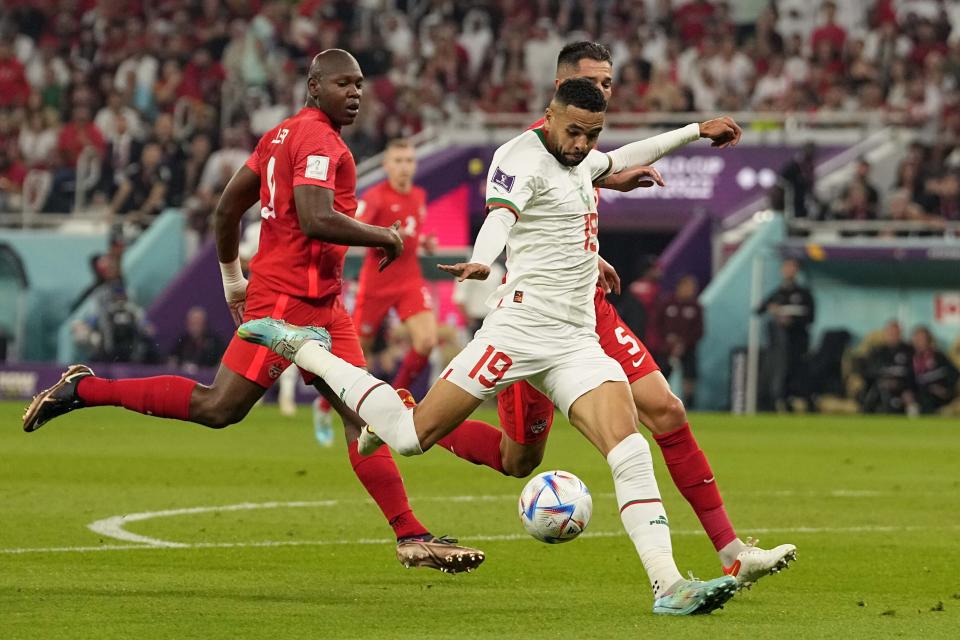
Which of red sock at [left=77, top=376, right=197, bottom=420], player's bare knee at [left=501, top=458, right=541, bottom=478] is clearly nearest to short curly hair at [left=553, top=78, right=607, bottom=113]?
player's bare knee at [left=501, top=458, right=541, bottom=478]

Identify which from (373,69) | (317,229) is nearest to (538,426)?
(317,229)

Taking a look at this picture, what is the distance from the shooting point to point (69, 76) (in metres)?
31.0

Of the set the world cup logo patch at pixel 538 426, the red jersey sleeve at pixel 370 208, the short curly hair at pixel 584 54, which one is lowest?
the world cup logo patch at pixel 538 426

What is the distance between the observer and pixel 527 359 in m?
7.39

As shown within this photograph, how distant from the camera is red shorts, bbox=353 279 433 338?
1680cm

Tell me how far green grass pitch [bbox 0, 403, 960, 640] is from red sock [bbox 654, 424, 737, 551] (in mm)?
372

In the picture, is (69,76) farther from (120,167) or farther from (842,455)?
(842,455)

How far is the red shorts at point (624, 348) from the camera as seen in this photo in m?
8.15

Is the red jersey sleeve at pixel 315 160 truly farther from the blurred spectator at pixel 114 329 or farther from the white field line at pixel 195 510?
the blurred spectator at pixel 114 329

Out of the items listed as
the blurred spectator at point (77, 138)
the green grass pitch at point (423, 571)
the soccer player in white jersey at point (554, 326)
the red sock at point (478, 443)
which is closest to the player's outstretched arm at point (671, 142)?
the soccer player in white jersey at point (554, 326)

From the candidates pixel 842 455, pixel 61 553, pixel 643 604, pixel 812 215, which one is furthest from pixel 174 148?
pixel 643 604

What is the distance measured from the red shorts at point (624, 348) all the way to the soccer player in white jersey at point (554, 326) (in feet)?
1.91

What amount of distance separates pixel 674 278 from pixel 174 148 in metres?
8.50

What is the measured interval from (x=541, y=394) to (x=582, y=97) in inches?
60.4
